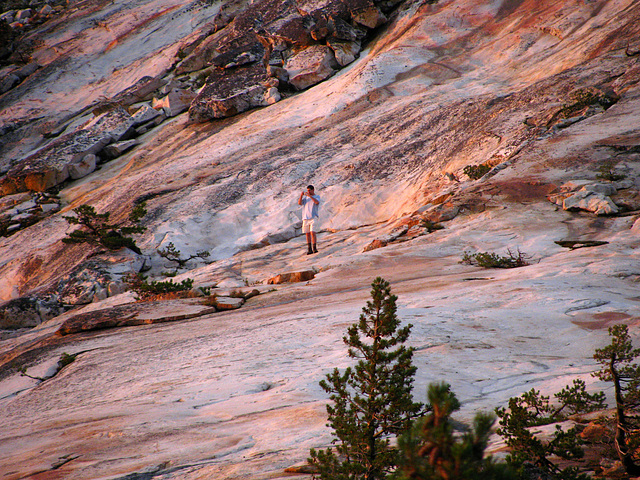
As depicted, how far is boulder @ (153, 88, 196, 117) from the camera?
84.9 feet

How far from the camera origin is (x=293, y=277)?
30.9ft

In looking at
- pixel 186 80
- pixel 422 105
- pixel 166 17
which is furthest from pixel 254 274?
pixel 166 17

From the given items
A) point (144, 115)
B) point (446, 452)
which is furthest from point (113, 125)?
point (446, 452)

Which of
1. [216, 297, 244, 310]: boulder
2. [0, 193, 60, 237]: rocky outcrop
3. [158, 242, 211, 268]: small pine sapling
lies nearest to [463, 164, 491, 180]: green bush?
[216, 297, 244, 310]: boulder

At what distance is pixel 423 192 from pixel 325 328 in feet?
29.4

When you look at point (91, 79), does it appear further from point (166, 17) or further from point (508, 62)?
point (508, 62)

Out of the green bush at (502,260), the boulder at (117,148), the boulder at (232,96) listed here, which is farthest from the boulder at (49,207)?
the green bush at (502,260)

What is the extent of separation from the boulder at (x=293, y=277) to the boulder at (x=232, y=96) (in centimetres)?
1569

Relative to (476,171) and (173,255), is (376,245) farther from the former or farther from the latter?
(173,255)

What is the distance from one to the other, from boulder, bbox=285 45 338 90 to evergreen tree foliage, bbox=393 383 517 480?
77.8 ft

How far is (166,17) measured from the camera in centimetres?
3319

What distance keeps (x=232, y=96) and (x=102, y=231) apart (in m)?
11.5

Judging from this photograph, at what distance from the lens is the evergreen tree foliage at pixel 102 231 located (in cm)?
1421

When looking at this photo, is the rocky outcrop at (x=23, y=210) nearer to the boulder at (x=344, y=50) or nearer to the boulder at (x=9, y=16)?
the boulder at (x=344, y=50)
